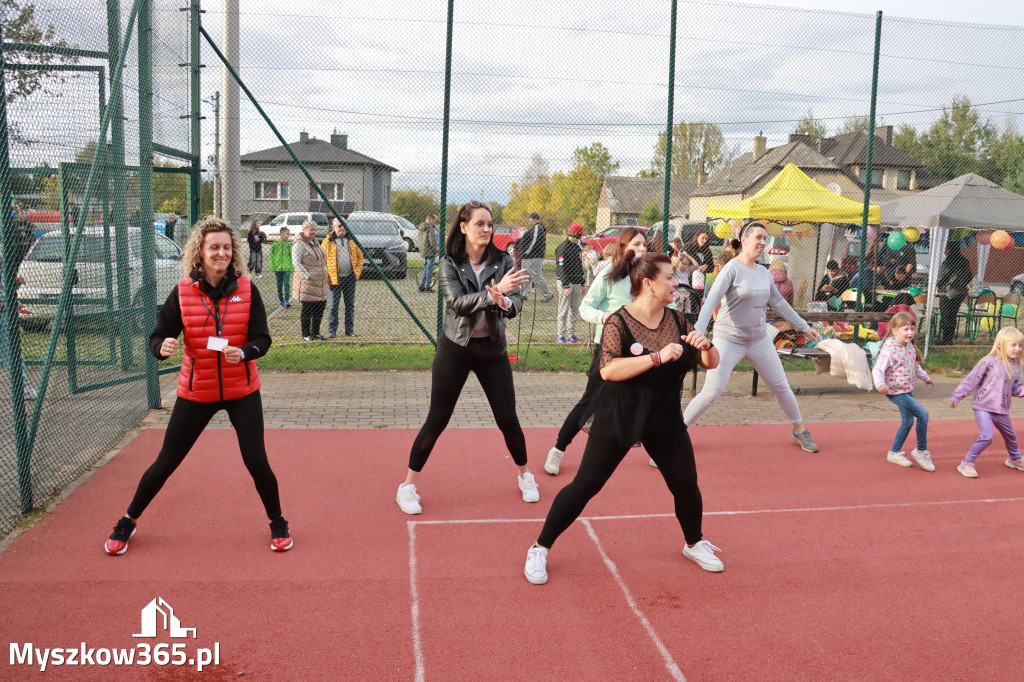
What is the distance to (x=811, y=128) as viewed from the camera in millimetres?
11656

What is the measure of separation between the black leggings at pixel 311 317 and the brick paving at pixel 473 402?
95.2 inches

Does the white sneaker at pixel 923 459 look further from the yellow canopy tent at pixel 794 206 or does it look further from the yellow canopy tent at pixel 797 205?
the yellow canopy tent at pixel 797 205

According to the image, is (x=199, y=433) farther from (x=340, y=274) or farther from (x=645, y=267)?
(x=340, y=274)

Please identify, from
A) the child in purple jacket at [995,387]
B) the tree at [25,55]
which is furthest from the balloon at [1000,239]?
the tree at [25,55]

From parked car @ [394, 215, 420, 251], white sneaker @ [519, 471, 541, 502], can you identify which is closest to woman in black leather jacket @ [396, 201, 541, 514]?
white sneaker @ [519, 471, 541, 502]

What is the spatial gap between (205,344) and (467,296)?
153cm

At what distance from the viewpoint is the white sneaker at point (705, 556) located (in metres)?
4.66

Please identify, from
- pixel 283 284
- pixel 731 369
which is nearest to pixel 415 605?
pixel 731 369

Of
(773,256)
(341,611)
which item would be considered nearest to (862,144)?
(773,256)

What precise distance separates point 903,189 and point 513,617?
43.5ft

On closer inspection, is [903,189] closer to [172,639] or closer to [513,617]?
[513,617]

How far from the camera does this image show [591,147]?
10234 millimetres

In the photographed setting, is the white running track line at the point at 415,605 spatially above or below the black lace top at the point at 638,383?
below

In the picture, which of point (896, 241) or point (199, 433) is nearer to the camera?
point (199, 433)
